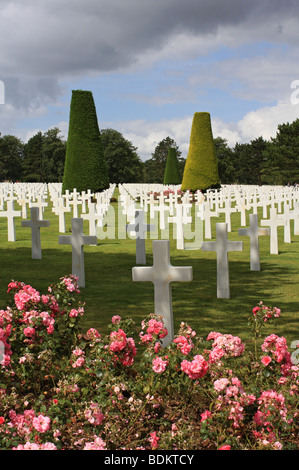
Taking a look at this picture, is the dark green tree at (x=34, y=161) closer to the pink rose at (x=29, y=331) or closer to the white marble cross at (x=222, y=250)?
the white marble cross at (x=222, y=250)

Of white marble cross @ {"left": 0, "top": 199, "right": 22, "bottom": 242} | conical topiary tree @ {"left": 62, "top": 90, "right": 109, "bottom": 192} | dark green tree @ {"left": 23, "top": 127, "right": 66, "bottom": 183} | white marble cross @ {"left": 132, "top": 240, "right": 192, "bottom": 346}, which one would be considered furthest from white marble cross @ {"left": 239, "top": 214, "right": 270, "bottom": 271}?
dark green tree @ {"left": 23, "top": 127, "right": 66, "bottom": 183}

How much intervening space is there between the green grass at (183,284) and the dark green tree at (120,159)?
232 ft

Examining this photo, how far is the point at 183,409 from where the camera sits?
3.73 metres

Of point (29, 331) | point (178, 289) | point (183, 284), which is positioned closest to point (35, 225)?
point (183, 284)

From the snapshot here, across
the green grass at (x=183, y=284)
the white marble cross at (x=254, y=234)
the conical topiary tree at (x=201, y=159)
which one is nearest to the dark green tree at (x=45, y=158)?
the conical topiary tree at (x=201, y=159)

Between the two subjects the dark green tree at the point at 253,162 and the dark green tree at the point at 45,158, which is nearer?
the dark green tree at the point at 45,158

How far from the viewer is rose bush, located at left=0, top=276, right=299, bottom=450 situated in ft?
10.7

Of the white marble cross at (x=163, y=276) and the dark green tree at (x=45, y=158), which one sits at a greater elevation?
the dark green tree at (x=45, y=158)

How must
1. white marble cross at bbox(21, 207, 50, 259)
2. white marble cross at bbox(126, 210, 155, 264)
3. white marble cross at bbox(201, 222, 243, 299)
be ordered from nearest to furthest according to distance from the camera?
white marble cross at bbox(201, 222, 243, 299) < white marble cross at bbox(126, 210, 155, 264) < white marble cross at bbox(21, 207, 50, 259)

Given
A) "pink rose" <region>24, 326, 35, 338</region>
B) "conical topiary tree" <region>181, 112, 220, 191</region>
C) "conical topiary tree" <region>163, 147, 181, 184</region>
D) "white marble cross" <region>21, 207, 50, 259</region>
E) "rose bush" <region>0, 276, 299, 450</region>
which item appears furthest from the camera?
"conical topiary tree" <region>163, 147, 181, 184</region>

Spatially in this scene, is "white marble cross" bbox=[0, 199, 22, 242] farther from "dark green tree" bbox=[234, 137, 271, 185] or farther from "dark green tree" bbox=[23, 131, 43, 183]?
"dark green tree" bbox=[234, 137, 271, 185]

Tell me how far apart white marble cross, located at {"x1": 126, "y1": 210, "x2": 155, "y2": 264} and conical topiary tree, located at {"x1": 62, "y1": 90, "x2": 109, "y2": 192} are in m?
20.5

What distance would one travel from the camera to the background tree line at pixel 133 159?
6844 cm
